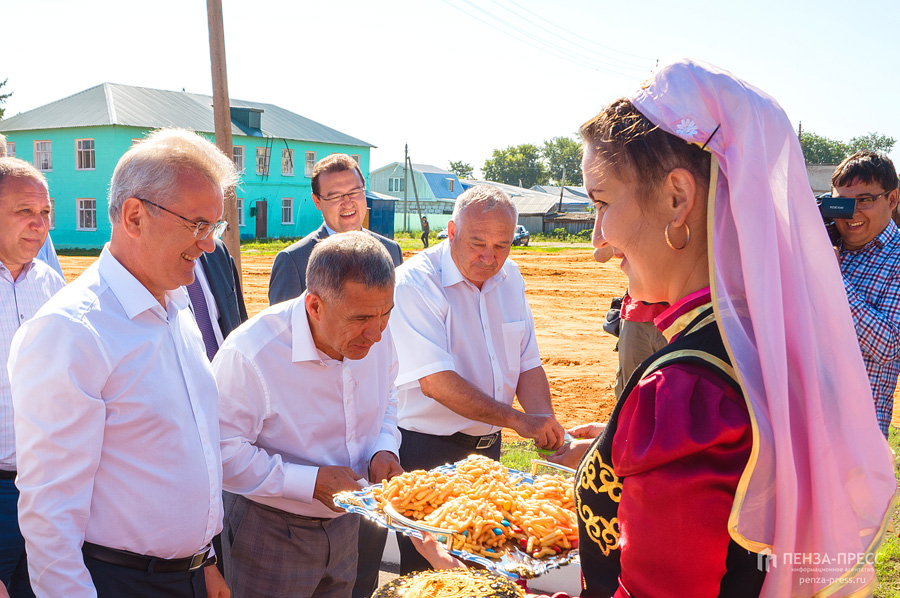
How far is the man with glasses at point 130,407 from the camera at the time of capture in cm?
209

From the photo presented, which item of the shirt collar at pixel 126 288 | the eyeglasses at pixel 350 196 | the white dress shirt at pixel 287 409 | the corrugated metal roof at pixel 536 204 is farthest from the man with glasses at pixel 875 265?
the corrugated metal roof at pixel 536 204

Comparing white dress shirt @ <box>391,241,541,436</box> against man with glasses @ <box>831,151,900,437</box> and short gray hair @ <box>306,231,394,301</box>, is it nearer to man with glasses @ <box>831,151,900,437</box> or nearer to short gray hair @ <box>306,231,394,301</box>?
short gray hair @ <box>306,231,394,301</box>

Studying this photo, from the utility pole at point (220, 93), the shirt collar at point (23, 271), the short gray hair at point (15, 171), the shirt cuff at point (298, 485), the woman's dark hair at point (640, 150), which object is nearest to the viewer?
the woman's dark hair at point (640, 150)

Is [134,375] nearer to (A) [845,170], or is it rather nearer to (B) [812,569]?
(B) [812,569]

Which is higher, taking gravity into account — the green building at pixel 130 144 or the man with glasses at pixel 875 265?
the green building at pixel 130 144

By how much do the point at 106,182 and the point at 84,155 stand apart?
2.34 metres

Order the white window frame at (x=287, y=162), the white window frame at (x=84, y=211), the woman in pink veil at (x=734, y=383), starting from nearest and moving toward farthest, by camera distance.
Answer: the woman in pink veil at (x=734, y=383)
the white window frame at (x=84, y=211)
the white window frame at (x=287, y=162)

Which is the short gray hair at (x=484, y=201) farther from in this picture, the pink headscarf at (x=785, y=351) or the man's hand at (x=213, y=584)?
the pink headscarf at (x=785, y=351)

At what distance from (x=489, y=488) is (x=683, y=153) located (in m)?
1.70

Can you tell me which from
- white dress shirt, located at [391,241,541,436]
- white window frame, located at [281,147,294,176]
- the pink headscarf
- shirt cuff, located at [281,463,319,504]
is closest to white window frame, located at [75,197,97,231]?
white window frame, located at [281,147,294,176]

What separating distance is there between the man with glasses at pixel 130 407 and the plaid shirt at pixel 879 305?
3.38 m

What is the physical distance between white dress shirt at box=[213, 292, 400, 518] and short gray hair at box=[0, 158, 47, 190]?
1.51 meters

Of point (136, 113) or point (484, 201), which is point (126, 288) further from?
point (136, 113)

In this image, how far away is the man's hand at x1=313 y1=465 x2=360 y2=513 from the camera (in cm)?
287
